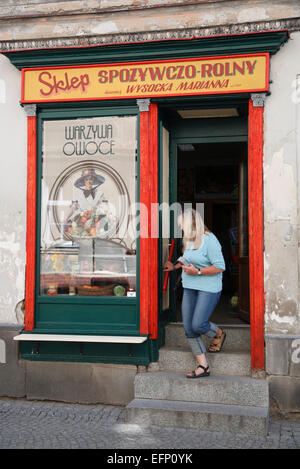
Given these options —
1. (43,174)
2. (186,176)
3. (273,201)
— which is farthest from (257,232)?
(186,176)

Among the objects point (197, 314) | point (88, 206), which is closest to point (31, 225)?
point (88, 206)

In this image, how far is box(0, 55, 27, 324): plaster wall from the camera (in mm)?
6324

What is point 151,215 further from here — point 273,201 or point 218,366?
point 218,366

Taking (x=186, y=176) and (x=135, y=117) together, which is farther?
(x=186, y=176)

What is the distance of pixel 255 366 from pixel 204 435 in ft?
3.30

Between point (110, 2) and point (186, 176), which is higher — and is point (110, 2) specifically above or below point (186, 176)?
above

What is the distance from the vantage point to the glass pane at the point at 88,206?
20.4 feet

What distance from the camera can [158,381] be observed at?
564cm

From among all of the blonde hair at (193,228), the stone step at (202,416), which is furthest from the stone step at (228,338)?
the blonde hair at (193,228)

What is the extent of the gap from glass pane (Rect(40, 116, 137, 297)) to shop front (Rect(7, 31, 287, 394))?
0.04ft

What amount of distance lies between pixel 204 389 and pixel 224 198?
261 inches

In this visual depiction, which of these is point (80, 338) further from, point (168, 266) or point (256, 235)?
point (256, 235)

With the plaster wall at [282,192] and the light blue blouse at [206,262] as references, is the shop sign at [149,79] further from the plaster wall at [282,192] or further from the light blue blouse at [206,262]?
the light blue blouse at [206,262]

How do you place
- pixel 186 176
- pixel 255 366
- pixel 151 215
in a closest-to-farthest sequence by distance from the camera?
pixel 255 366, pixel 151 215, pixel 186 176
